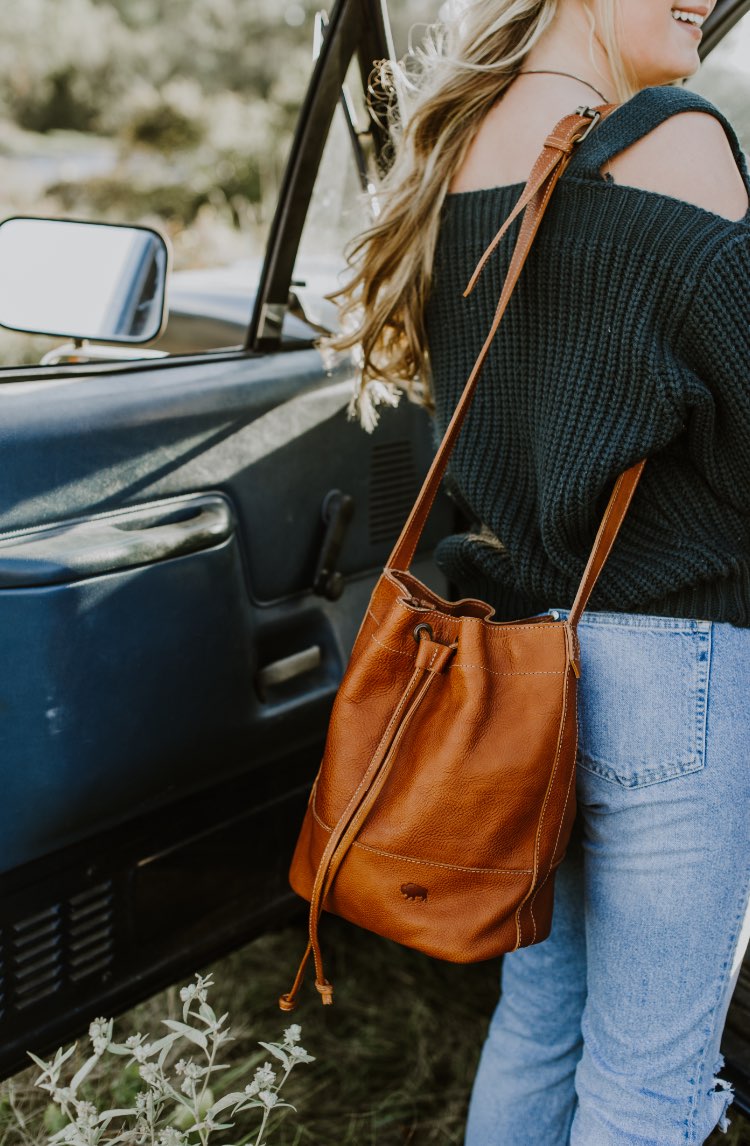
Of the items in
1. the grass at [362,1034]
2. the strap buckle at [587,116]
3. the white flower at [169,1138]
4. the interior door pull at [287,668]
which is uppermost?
the strap buckle at [587,116]

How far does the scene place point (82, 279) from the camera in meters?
1.75

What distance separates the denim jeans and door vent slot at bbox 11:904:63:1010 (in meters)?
0.78

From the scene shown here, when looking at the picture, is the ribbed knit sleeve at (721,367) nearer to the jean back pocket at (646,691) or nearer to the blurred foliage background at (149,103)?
A: the jean back pocket at (646,691)

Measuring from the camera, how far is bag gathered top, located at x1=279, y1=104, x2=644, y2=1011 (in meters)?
1.15

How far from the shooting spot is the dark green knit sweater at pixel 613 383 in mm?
1112

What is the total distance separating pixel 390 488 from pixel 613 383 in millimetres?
943

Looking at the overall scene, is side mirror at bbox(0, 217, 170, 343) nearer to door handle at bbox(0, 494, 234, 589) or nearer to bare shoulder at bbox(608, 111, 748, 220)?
door handle at bbox(0, 494, 234, 589)

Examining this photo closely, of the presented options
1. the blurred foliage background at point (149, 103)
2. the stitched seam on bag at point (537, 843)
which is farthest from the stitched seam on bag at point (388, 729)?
the blurred foliage background at point (149, 103)

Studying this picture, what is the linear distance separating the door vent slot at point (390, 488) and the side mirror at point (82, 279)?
511 mm

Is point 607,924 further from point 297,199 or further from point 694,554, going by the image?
point 297,199

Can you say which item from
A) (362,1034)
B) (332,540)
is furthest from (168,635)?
(362,1034)

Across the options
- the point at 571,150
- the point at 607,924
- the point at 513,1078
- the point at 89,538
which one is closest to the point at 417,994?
the point at 513,1078

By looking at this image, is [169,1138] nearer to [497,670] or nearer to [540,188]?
[497,670]

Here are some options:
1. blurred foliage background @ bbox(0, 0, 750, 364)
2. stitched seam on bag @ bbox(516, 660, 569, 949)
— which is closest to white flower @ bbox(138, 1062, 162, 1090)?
stitched seam on bag @ bbox(516, 660, 569, 949)
